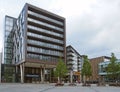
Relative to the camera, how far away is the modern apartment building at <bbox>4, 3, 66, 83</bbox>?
298ft

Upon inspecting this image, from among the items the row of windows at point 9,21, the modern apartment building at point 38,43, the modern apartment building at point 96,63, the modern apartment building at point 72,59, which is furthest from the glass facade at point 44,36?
the modern apartment building at point 72,59

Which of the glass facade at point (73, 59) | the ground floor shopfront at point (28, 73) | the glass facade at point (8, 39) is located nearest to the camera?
the ground floor shopfront at point (28, 73)

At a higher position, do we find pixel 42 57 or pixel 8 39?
pixel 8 39

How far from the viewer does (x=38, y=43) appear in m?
94.3

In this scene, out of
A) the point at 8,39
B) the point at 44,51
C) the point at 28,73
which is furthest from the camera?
the point at 8,39

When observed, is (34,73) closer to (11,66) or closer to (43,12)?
(11,66)

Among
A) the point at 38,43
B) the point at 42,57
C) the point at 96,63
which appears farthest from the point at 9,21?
the point at 96,63

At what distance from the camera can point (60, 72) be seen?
80.6 metres

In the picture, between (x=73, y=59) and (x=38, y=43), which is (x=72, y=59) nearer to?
(x=73, y=59)

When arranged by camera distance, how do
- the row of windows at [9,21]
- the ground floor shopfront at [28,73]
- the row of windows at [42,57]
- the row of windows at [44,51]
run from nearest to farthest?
the row of windows at [42,57]
the row of windows at [44,51]
the ground floor shopfront at [28,73]
the row of windows at [9,21]

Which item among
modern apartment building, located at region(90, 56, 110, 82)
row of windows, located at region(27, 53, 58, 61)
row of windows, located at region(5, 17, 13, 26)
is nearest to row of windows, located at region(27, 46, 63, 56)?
row of windows, located at region(27, 53, 58, 61)

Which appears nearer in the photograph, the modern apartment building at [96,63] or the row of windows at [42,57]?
the row of windows at [42,57]

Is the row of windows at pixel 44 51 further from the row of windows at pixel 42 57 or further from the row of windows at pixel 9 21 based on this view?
the row of windows at pixel 9 21

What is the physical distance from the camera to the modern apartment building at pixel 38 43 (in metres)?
90.8
